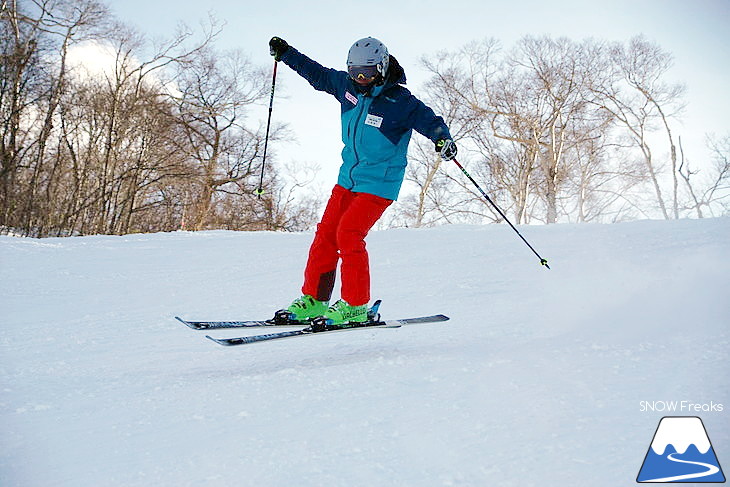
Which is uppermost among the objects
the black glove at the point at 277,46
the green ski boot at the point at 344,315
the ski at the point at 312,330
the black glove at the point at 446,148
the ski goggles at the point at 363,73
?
the black glove at the point at 277,46

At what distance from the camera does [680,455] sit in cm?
179

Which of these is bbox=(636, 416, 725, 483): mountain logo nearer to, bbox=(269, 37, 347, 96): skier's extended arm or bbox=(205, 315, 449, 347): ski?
bbox=(205, 315, 449, 347): ski

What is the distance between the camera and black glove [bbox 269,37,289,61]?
3896mm

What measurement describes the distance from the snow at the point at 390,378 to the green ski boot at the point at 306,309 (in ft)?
0.58

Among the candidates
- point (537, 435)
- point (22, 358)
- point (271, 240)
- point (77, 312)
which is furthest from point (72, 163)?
point (537, 435)

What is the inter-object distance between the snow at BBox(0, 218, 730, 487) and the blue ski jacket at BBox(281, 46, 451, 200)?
3.30 ft

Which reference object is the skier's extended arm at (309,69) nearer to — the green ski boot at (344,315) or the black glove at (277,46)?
the black glove at (277,46)

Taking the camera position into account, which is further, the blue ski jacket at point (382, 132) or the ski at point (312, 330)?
the blue ski jacket at point (382, 132)

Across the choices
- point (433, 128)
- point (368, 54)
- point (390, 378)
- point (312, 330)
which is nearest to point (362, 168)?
point (433, 128)

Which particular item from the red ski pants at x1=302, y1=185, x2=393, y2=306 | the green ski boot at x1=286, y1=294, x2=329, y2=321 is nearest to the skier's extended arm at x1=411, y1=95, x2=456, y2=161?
the red ski pants at x1=302, y1=185, x2=393, y2=306

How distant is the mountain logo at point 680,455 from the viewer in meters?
1.64

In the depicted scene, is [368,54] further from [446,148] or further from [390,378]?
[390,378]

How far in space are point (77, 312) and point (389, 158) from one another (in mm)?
2829

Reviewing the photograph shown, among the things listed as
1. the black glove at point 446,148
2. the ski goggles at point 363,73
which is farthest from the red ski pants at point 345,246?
the ski goggles at point 363,73
